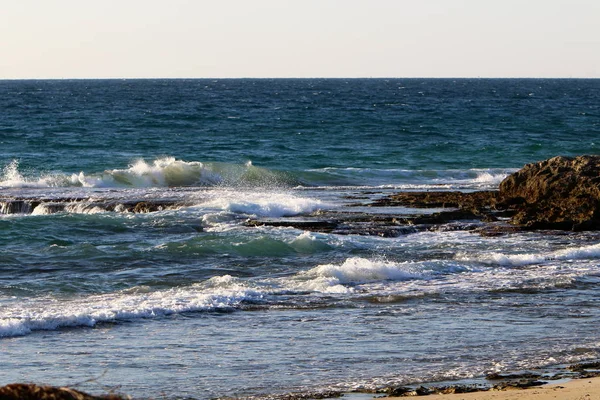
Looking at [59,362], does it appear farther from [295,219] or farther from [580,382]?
[295,219]

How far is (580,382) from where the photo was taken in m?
9.41

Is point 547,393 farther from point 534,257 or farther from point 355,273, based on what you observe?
point 534,257

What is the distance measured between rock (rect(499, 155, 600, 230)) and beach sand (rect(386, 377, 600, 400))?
461 inches

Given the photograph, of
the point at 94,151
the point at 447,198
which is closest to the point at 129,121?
the point at 94,151

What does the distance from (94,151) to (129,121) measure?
Answer: 15165 millimetres

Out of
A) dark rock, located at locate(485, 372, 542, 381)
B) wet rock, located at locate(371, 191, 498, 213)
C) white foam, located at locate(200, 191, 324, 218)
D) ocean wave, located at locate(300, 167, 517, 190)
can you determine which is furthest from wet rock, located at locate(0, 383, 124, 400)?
ocean wave, located at locate(300, 167, 517, 190)

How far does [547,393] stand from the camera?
8898 millimetres

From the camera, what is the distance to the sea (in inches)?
409

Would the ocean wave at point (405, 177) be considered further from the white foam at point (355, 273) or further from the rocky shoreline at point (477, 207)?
the white foam at point (355, 273)

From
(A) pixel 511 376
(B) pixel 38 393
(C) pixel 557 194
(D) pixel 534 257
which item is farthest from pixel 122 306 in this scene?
(C) pixel 557 194

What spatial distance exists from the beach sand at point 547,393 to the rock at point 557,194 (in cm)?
1170

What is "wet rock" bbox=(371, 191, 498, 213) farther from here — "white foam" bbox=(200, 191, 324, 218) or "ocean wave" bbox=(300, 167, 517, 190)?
"ocean wave" bbox=(300, 167, 517, 190)

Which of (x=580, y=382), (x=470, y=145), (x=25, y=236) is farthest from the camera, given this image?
(x=470, y=145)

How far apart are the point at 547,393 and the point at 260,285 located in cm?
687
